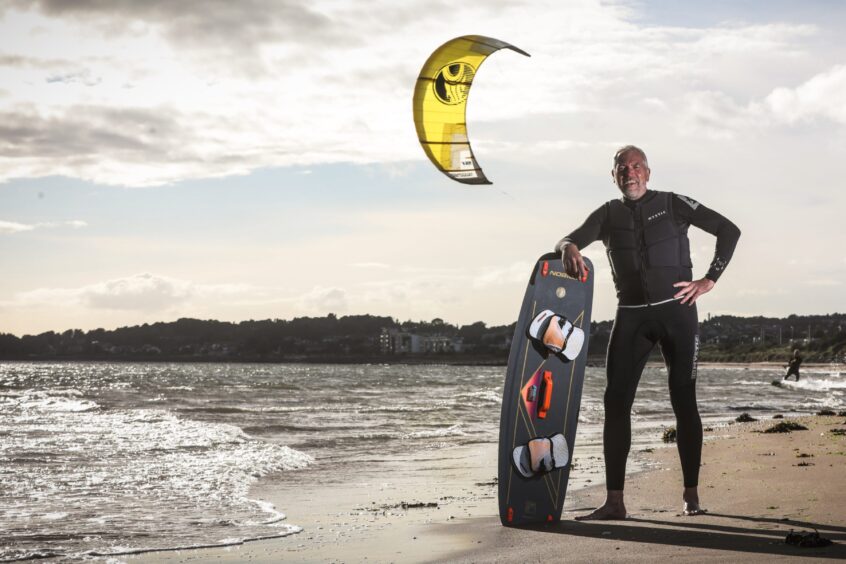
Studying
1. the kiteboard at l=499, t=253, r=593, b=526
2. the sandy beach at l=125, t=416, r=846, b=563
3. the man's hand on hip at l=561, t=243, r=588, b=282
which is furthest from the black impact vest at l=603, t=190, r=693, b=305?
the sandy beach at l=125, t=416, r=846, b=563

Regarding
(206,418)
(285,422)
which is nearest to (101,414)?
(206,418)

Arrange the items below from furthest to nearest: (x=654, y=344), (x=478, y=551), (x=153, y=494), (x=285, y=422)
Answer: (x=285, y=422), (x=153, y=494), (x=654, y=344), (x=478, y=551)

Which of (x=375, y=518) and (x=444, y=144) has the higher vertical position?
(x=444, y=144)

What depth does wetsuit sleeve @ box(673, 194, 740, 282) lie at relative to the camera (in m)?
4.61

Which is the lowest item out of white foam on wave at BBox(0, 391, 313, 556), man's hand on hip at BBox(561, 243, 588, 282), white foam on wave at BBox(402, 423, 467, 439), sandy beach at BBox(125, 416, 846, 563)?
white foam on wave at BBox(402, 423, 467, 439)

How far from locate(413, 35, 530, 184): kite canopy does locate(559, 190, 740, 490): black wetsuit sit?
60.8 inches

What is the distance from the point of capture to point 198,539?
5.11 metres

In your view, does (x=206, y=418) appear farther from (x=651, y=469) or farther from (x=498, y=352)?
(x=498, y=352)

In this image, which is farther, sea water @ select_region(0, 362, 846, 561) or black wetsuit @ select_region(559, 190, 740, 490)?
sea water @ select_region(0, 362, 846, 561)

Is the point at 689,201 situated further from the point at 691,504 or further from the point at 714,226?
the point at 691,504

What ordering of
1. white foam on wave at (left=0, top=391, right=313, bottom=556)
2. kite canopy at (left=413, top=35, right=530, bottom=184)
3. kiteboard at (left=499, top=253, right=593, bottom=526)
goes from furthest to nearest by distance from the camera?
kite canopy at (left=413, top=35, right=530, bottom=184), white foam on wave at (left=0, top=391, right=313, bottom=556), kiteboard at (left=499, top=253, right=593, bottom=526)

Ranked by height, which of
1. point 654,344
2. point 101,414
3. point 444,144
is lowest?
point 101,414

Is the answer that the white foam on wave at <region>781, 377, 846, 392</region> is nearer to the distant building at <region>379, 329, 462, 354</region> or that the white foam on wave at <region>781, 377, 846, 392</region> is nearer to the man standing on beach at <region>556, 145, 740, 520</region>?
the man standing on beach at <region>556, 145, 740, 520</region>

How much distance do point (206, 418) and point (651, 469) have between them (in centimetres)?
1325
